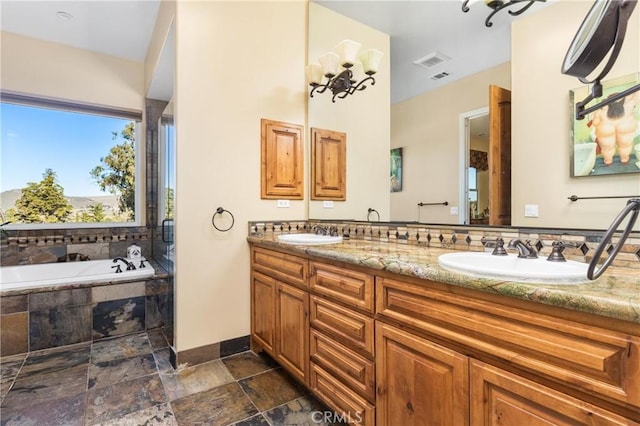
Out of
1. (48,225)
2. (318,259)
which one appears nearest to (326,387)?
(318,259)

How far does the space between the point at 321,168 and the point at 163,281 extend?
5.40ft

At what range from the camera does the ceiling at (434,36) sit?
1.51 metres

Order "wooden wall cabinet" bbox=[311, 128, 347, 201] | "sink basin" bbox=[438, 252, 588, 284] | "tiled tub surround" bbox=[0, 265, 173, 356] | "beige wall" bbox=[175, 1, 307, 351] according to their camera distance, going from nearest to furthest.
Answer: "sink basin" bbox=[438, 252, 588, 284] → "beige wall" bbox=[175, 1, 307, 351] → "tiled tub surround" bbox=[0, 265, 173, 356] → "wooden wall cabinet" bbox=[311, 128, 347, 201]

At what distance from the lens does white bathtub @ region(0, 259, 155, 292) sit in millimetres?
2566

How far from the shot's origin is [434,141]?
5.76 ft

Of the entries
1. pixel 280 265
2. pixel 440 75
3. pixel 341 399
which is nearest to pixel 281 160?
pixel 280 265

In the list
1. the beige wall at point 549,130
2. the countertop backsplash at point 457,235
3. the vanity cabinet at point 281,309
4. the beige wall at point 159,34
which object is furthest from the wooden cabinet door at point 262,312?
the beige wall at point 159,34

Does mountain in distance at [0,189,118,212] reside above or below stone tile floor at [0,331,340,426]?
above

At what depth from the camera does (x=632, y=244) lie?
1.04 m

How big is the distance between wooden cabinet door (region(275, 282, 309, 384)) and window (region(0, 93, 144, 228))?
2.79 meters

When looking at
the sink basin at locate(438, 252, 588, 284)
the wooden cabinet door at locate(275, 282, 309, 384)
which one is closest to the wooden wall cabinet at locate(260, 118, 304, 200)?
the wooden cabinet door at locate(275, 282, 309, 384)

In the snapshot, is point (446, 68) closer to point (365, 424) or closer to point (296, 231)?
point (296, 231)

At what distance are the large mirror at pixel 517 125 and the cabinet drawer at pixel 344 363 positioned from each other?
2.78 ft

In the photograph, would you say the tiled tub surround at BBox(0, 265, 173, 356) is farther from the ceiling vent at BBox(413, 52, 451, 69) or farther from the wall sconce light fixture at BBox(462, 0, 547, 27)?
the wall sconce light fixture at BBox(462, 0, 547, 27)
